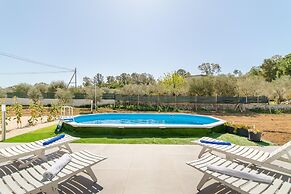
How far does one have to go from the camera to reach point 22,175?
312 cm

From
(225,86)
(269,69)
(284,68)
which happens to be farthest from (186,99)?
(269,69)

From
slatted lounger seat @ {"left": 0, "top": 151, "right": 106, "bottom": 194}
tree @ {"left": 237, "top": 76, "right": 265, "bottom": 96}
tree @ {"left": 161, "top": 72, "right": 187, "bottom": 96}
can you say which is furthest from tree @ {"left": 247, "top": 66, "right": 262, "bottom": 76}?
slatted lounger seat @ {"left": 0, "top": 151, "right": 106, "bottom": 194}

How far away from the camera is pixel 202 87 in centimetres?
2509

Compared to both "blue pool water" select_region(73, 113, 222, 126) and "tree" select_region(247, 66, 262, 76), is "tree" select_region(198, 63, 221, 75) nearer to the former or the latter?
"tree" select_region(247, 66, 262, 76)

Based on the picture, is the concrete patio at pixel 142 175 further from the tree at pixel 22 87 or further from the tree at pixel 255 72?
the tree at pixel 255 72

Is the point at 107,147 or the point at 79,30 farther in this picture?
the point at 79,30

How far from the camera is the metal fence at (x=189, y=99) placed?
23.3 metres

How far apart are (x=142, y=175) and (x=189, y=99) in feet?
65.5

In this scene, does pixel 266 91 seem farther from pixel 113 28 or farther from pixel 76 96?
pixel 76 96

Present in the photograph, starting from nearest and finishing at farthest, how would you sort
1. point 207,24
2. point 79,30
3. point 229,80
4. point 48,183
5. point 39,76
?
point 48,183 < point 207,24 < point 79,30 < point 229,80 < point 39,76

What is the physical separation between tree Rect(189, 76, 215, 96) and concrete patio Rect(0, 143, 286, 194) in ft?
63.3

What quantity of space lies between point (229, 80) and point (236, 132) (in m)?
16.2

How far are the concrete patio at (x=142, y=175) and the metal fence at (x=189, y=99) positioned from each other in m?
17.5

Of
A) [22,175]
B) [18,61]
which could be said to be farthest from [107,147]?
[18,61]
